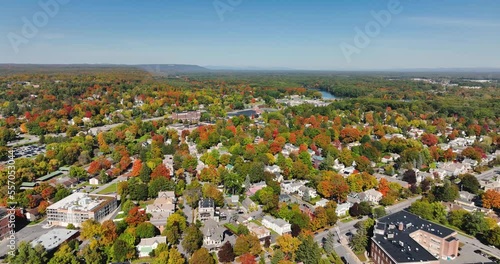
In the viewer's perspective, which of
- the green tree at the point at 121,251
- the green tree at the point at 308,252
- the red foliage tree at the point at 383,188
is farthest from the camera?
the red foliage tree at the point at 383,188

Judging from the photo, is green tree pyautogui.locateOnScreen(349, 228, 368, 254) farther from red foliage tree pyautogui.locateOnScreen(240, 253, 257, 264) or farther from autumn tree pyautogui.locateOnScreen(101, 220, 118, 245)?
autumn tree pyautogui.locateOnScreen(101, 220, 118, 245)

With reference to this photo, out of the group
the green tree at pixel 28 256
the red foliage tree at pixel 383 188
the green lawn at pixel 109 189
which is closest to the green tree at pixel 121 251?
the green tree at pixel 28 256

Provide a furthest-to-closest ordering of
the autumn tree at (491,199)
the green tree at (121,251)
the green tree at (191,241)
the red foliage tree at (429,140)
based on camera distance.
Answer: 1. the red foliage tree at (429,140)
2. the autumn tree at (491,199)
3. the green tree at (191,241)
4. the green tree at (121,251)

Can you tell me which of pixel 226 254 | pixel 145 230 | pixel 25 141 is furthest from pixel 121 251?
pixel 25 141

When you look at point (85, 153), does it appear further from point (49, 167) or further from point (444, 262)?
point (444, 262)

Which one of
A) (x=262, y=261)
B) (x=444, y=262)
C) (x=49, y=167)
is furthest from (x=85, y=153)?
(x=444, y=262)

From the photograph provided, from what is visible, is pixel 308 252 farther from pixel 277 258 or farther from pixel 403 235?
pixel 403 235

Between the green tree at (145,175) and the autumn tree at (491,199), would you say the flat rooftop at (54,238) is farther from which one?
the autumn tree at (491,199)
